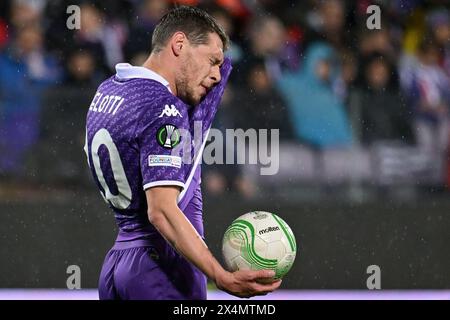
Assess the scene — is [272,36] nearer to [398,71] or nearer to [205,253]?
[398,71]

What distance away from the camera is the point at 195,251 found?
10.9 ft

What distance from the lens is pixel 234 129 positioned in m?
7.36

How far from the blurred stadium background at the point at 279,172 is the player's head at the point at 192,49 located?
3466mm

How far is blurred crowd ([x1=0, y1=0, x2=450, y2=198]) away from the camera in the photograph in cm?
730

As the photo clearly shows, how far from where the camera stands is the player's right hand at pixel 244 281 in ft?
10.8

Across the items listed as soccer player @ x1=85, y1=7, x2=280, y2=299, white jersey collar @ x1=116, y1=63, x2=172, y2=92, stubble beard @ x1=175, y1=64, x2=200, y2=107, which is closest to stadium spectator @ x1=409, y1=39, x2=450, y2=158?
soccer player @ x1=85, y1=7, x2=280, y2=299

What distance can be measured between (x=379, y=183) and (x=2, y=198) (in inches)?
113

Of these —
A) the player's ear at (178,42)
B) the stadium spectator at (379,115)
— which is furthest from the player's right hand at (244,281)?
the stadium spectator at (379,115)

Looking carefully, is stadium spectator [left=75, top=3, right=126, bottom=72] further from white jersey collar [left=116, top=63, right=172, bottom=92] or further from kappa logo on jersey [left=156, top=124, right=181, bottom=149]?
kappa logo on jersey [left=156, top=124, right=181, bottom=149]

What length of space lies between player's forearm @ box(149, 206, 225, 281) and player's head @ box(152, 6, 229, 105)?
57 cm

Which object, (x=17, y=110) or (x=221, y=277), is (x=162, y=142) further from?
(x=17, y=110)

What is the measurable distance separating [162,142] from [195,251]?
0.42 m

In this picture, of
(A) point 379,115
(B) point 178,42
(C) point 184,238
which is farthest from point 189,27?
(A) point 379,115

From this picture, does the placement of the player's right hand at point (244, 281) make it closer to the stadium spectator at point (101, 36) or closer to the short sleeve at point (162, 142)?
the short sleeve at point (162, 142)
